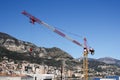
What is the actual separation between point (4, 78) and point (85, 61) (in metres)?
49.4

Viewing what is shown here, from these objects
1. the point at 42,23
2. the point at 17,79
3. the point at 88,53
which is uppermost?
the point at 42,23

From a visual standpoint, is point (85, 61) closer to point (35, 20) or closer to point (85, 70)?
point (85, 70)

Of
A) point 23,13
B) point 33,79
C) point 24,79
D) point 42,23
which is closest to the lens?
point 23,13

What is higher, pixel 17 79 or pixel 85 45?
pixel 85 45

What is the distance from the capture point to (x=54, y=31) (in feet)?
533

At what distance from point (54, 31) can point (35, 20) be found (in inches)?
655

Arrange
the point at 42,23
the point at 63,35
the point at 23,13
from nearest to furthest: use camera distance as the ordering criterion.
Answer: the point at 23,13
the point at 42,23
the point at 63,35

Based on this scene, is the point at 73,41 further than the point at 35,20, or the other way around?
the point at 73,41

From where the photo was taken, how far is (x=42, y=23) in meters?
156

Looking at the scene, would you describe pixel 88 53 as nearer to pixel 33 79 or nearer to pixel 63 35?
pixel 63 35

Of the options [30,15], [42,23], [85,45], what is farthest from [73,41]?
[30,15]

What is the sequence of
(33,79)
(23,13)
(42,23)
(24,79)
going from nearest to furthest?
1. (23,13)
2. (42,23)
3. (24,79)
4. (33,79)

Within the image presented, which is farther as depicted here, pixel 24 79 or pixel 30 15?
pixel 24 79

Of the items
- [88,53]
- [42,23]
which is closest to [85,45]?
[88,53]
